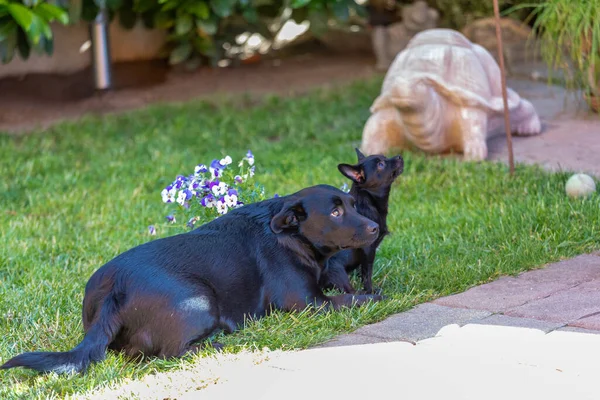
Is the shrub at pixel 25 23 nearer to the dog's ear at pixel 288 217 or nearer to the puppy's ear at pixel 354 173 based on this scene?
the puppy's ear at pixel 354 173

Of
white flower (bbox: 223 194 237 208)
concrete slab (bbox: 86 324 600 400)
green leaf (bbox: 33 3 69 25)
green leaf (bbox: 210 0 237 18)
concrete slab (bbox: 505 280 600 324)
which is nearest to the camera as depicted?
concrete slab (bbox: 86 324 600 400)

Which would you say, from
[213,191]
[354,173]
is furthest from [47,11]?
[354,173]

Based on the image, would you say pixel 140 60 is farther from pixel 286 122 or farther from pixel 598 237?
pixel 598 237

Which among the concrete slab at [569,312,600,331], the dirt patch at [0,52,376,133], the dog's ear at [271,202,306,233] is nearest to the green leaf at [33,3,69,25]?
the dirt patch at [0,52,376,133]

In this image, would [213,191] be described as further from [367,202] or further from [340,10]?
[340,10]

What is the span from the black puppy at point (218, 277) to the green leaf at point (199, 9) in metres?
5.67

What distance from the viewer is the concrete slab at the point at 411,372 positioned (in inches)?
138

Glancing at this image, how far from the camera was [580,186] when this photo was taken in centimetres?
617

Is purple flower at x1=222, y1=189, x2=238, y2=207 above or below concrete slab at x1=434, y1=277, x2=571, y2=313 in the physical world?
above

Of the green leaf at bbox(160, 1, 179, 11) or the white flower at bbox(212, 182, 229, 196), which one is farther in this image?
the green leaf at bbox(160, 1, 179, 11)

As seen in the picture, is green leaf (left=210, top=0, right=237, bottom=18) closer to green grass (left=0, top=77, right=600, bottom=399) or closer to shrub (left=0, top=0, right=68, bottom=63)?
green grass (left=0, top=77, right=600, bottom=399)

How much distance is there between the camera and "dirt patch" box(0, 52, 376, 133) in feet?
33.8

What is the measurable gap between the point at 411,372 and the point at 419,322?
0.57 metres

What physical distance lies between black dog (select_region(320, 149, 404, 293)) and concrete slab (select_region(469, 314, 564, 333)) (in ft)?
2.37
